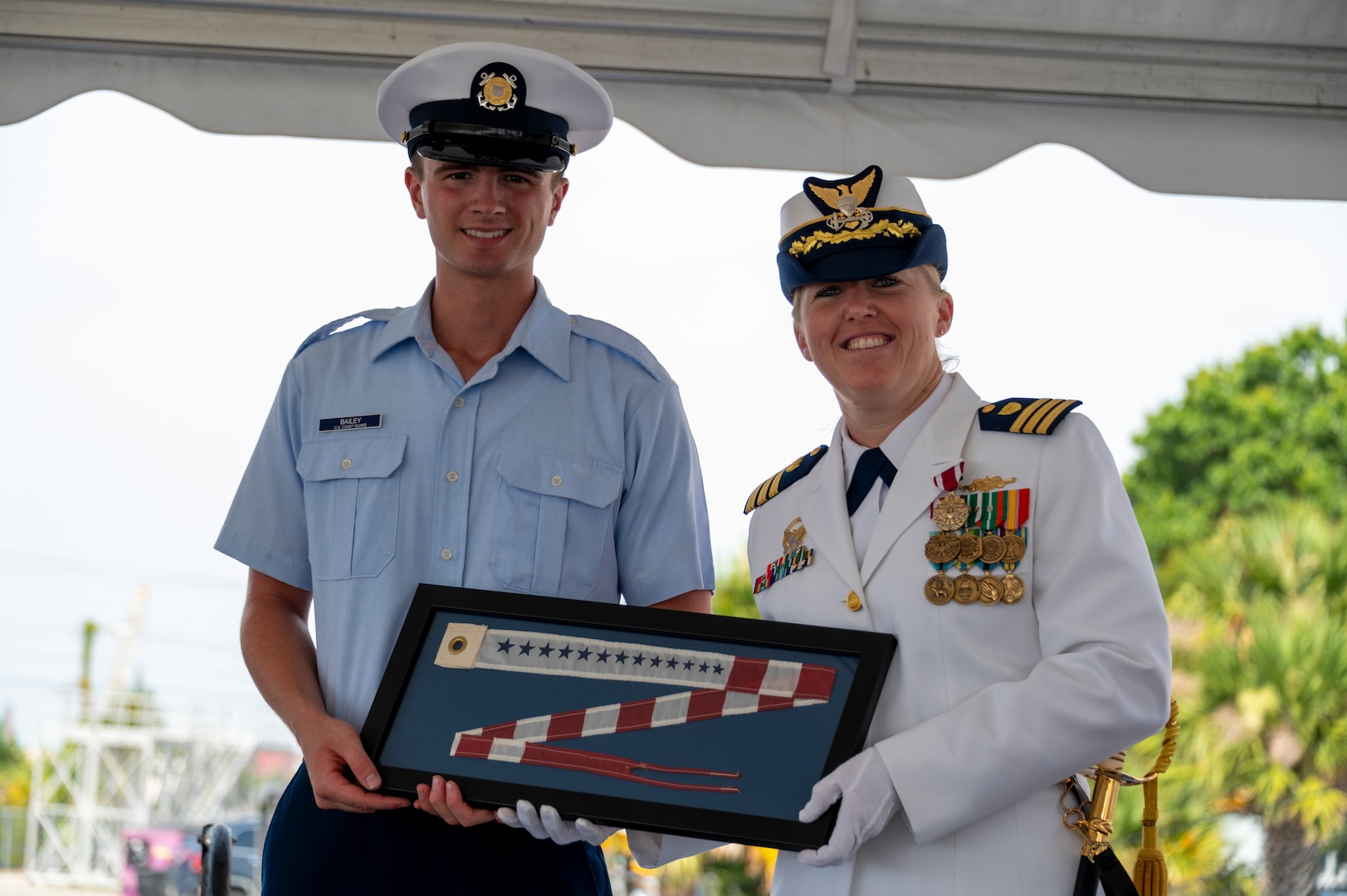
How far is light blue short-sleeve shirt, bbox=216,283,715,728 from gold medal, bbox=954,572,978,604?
1.91ft

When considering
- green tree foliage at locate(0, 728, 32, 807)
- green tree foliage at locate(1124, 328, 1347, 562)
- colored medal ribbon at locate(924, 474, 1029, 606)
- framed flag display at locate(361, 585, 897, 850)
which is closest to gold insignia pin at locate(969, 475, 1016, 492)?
colored medal ribbon at locate(924, 474, 1029, 606)

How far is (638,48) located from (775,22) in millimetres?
335

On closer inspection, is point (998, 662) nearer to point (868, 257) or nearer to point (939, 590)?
point (939, 590)

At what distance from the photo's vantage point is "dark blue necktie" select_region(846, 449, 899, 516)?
1.97m

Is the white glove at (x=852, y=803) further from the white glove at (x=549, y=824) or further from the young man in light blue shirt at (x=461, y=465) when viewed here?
the young man in light blue shirt at (x=461, y=465)

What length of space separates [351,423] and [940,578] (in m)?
1.08

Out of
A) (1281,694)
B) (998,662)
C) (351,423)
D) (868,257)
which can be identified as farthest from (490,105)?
(1281,694)

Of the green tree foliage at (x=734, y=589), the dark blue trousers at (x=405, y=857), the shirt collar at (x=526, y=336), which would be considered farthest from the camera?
the green tree foliage at (x=734, y=589)

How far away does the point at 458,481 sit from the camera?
215 cm

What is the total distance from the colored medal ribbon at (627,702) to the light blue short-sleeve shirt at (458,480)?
0.27 metres

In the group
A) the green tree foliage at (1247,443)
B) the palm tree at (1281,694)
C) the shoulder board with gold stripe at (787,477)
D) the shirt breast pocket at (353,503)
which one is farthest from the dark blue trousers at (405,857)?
the green tree foliage at (1247,443)

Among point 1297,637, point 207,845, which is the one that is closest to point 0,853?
point 1297,637

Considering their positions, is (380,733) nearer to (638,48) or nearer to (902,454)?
(902,454)

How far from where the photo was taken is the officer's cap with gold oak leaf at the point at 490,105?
2.16m
